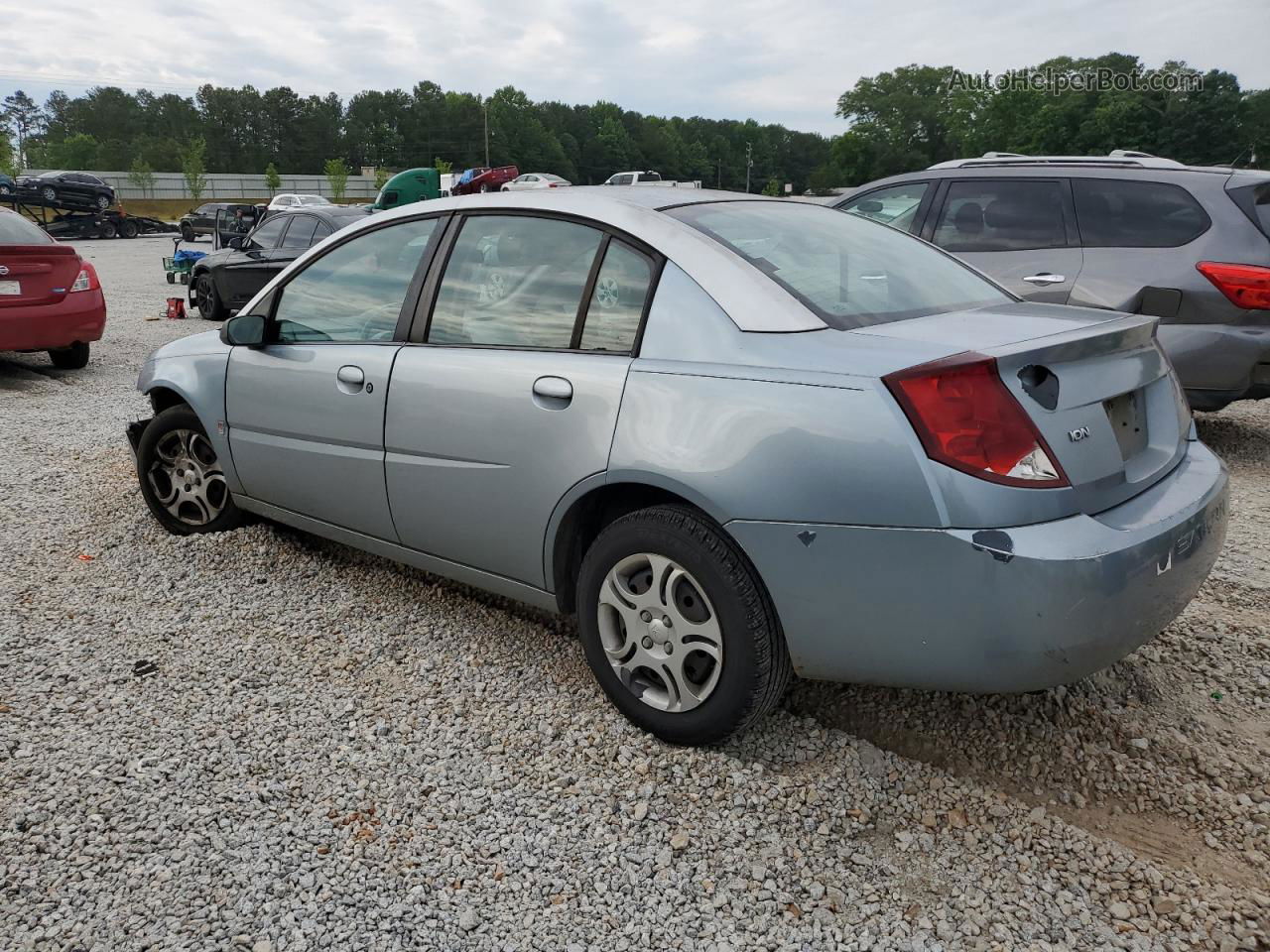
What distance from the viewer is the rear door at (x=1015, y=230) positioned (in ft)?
20.5

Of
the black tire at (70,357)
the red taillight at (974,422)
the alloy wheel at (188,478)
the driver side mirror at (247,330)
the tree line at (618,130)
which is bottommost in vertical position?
the black tire at (70,357)

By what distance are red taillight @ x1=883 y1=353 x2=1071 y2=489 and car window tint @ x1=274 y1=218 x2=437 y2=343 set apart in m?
1.99

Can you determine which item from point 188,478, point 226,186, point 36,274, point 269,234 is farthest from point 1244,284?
point 226,186

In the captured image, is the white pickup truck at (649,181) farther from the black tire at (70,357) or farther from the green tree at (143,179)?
the green tree at (143,179)

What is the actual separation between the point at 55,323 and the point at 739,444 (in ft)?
27.9

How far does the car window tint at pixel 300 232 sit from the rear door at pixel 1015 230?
30.5 feet

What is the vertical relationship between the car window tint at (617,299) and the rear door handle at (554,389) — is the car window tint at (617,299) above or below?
above

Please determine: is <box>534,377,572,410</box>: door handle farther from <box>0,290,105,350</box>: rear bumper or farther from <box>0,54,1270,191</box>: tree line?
<box>0,54,1270,191</box>: tree line

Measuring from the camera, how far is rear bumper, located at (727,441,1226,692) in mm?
2143

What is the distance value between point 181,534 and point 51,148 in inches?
4798

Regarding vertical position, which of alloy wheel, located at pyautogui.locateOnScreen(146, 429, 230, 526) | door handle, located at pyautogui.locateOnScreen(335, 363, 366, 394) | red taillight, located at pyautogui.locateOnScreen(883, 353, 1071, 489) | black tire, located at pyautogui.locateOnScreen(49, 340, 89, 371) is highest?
red taillight, located at pyautogui.locateOnScreen(883, 353, 1071, 489)

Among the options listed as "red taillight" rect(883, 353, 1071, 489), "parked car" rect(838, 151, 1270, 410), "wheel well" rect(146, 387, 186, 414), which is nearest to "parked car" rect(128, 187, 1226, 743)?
"red taillight" rect(883, 353, 1071, 489)

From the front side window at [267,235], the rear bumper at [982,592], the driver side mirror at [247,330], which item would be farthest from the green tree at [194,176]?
the rear bumper at [982,592]

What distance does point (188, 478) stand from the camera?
4527 mm
